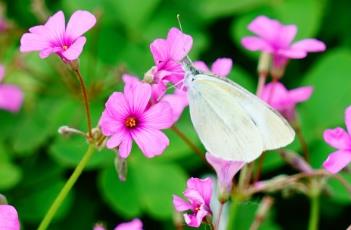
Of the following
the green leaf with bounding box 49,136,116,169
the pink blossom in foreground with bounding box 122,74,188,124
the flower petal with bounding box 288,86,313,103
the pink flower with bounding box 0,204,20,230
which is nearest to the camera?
the pink flower with bounding box 0,204,20,230

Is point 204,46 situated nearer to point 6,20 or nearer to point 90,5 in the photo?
point 90,5

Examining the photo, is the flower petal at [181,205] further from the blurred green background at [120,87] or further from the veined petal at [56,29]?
the blurred green background at [120,87]

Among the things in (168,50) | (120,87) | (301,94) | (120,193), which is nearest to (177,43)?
(168,50)

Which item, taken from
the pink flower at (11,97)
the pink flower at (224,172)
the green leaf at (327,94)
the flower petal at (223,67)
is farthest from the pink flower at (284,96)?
the pink flower at (11,97)

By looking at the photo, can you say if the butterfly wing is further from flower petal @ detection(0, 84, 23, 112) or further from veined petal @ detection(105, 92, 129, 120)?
flower petal @ detection(0, 84, 23, 112)

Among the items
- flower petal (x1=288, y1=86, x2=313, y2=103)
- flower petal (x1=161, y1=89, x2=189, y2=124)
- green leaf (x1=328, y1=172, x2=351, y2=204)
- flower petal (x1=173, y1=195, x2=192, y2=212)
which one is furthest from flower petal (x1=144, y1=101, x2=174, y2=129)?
green leaf (x1=328, y1=172, x2=351, y2=204)

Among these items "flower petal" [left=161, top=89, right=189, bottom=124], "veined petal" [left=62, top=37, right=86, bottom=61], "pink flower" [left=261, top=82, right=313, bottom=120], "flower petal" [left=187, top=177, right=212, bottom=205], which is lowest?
"flower petal" [left=187, top=177, right=212, bottom=205]
